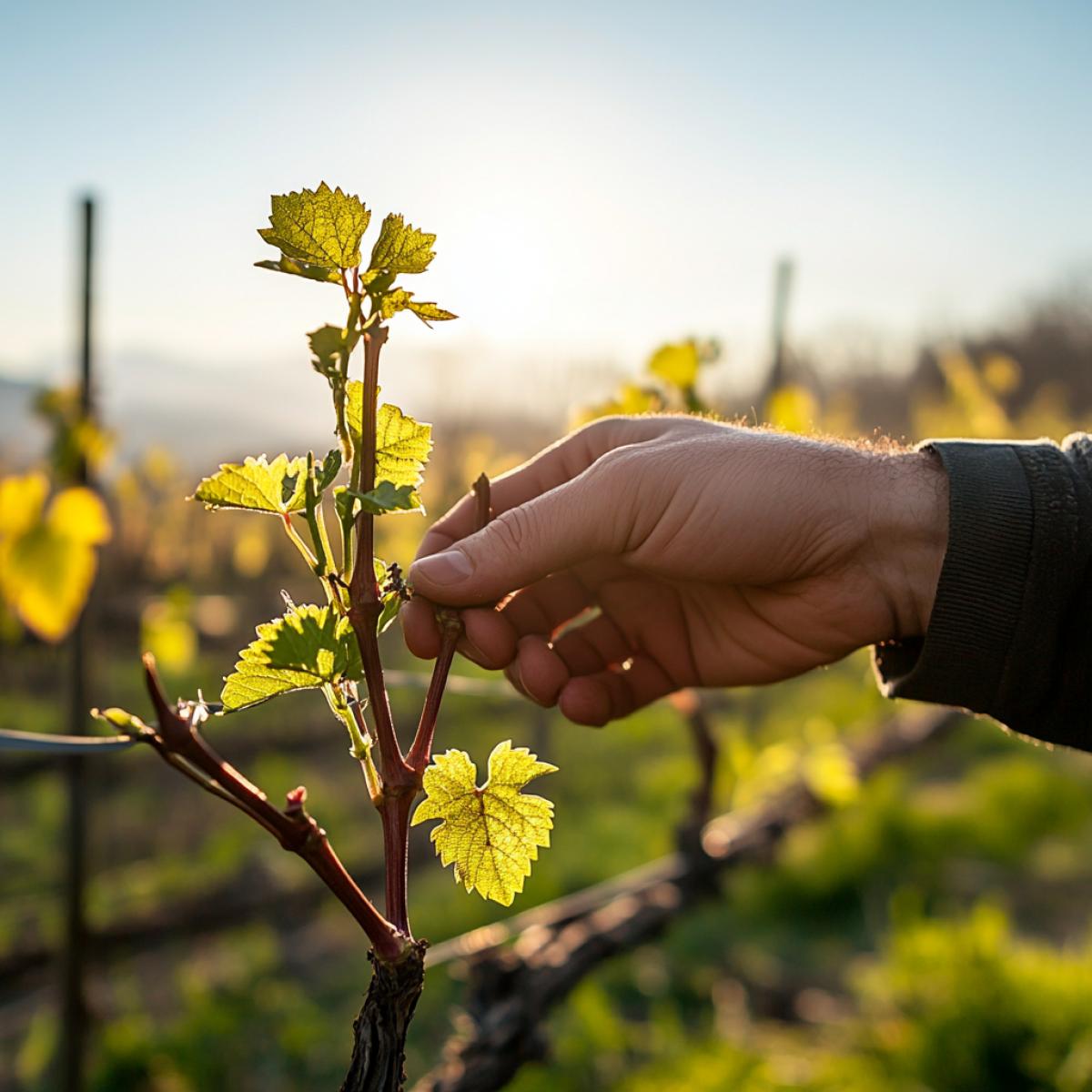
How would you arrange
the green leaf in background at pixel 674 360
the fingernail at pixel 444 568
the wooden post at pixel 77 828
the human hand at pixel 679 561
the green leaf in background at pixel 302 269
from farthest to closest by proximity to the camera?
the wooden post at pixel 77 828
the green leaf in background at pixel 674 360
the human hand at pixel 679 561
the fingernail at pixel 444 568
the green leaf in background at pixel 302 269

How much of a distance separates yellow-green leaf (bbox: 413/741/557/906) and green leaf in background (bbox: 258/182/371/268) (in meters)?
0.40

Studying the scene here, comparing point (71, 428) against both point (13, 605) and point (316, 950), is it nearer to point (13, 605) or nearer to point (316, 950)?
point (13, 605)

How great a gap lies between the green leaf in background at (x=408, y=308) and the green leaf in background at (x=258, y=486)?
0.14 meters

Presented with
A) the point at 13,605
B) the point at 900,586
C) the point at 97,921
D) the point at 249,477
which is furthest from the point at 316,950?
the point at 249,477

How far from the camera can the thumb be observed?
1.01 metres

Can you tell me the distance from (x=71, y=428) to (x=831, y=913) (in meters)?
3.93

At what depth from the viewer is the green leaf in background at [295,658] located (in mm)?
740

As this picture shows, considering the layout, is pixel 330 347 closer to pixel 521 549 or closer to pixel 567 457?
pixel 521 549

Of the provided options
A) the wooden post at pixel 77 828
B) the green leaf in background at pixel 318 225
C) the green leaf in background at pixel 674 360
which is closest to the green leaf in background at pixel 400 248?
the green leaf in background at pixel 318 225

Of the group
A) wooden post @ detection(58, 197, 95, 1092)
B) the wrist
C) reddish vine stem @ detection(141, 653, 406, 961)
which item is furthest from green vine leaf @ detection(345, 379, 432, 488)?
wooden post @ detection(58, 197, 95, 1092)

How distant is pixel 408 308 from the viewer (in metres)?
0.79

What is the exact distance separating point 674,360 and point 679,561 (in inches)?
33.6

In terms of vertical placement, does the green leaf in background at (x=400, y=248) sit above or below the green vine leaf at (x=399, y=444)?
above

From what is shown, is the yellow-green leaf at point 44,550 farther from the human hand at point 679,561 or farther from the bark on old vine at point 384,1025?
the bark on old vine at point 384,1025
